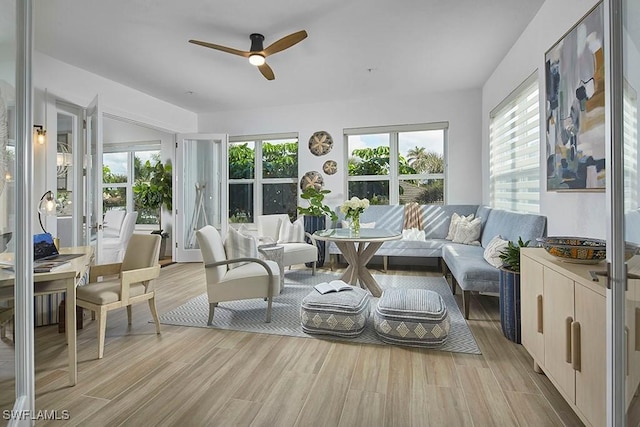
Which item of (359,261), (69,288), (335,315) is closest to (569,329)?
(335,315)

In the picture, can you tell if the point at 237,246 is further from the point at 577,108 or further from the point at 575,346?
the point at 577,108

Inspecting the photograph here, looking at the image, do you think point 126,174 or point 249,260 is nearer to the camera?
point 249,260

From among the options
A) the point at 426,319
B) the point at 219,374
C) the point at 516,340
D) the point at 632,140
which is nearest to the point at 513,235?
the point at 516,340

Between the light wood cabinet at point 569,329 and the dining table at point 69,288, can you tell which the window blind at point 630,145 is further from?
the dining table at point 69,288

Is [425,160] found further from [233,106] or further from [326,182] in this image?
[233,106]

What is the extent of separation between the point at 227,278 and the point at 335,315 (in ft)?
3.25

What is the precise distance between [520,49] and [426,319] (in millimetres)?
2966

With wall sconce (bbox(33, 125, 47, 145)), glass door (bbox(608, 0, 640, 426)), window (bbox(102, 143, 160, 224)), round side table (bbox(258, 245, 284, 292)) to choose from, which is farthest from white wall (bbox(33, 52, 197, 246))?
glass door (bbox(608, 0, 640, 426))

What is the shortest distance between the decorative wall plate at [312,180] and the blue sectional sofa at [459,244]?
2.29 ft

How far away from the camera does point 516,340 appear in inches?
95.9

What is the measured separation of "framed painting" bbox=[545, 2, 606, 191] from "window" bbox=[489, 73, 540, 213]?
50cm

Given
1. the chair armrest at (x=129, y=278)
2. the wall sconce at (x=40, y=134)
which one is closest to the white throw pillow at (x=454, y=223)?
the chair armrest at (x=129, y=278)

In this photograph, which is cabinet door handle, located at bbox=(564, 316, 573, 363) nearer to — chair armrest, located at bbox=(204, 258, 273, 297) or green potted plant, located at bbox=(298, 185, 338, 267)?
chair armrest, located at bbox=(204, 258, 273, 297)

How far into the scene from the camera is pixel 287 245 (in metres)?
4.57
